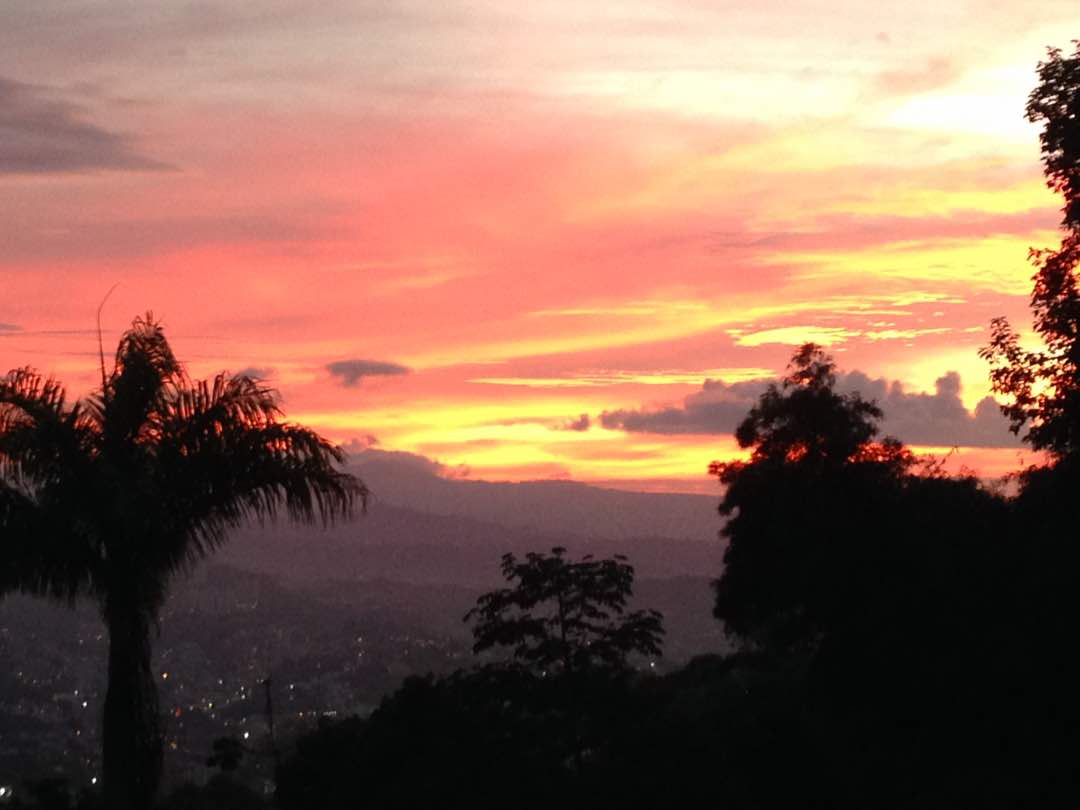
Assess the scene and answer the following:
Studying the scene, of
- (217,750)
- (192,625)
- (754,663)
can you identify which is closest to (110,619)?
(217,750)

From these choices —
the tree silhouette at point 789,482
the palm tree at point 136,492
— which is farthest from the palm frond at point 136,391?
the tree silhouette at point 789,482

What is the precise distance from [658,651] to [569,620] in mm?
1683

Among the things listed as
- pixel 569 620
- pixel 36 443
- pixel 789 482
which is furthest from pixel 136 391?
pixel 789 482

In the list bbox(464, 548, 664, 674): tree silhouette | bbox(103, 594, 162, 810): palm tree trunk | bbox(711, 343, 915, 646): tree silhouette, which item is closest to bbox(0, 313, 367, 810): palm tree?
bbox(103, 594, 162, 810): palm tree trunk

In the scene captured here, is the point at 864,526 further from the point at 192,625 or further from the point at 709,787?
the point at 192,625

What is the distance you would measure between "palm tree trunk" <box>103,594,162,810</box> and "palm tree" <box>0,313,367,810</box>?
0.03 feet

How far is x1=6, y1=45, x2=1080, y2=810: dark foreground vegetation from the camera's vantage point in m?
14.0

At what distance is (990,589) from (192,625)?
150256 mm

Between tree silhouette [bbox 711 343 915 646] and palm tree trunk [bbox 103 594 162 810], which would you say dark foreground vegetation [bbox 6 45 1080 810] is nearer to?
palm tree trunk [bbox 103 594 162 810]

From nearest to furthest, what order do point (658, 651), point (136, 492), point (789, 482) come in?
point (136, 492), point (658, 651), point (789, 482)

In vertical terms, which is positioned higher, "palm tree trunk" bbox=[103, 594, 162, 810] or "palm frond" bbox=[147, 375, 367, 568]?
"palm frond" bbox=[147, 375, 367, 568]

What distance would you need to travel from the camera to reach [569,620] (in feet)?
87.1

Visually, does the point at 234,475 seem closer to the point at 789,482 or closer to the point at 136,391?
the point at 136,391

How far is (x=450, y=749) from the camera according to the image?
20.4m
